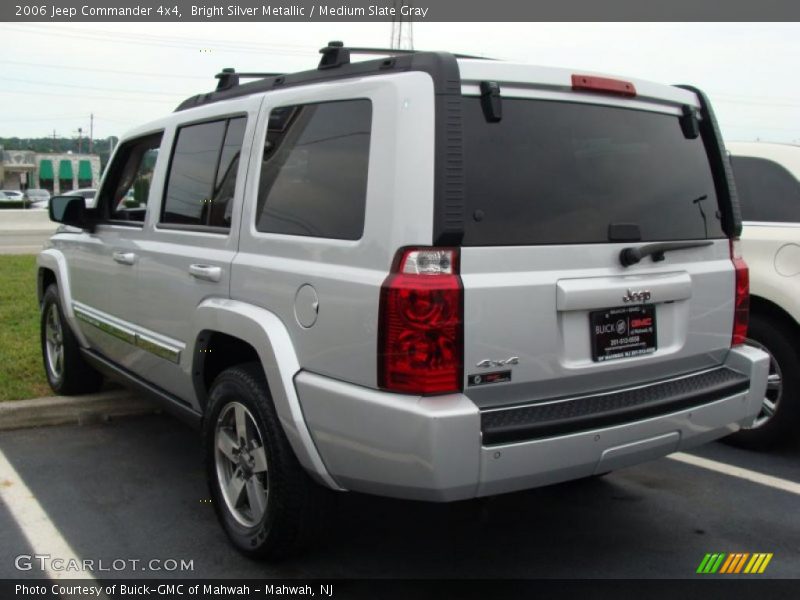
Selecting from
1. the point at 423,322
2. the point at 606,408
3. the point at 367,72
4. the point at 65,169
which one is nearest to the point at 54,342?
the point at 367,72

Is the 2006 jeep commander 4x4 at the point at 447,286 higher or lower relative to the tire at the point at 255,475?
higher

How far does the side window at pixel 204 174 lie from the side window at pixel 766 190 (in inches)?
133

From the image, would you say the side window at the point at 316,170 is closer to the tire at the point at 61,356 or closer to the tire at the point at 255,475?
the tire at the point at 255,475

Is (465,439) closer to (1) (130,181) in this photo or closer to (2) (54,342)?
(1) (130,181)

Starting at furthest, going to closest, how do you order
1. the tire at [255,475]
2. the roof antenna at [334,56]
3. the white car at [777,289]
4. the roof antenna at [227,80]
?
the white car at [777,289]
the roof antenna at [227,80]
the roof antenna at [334,56]
the tire at [255,475]

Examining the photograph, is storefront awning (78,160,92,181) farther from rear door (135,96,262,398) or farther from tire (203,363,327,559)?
tire (203,363,327,559)

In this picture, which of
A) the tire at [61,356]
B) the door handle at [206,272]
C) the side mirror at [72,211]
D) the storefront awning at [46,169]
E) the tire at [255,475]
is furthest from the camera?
the storefront awning at [46,169]

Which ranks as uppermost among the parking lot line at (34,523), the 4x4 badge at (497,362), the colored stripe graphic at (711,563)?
the 4x4 badge at (497,362)

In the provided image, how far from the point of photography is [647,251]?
3113 mm

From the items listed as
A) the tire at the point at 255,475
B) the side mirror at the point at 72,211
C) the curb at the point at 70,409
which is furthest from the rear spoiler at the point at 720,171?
the curb at the point at 70,409

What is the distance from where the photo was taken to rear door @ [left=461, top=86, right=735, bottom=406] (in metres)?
2.76

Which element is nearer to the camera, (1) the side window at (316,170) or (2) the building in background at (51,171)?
(1) the side window at (316,170)

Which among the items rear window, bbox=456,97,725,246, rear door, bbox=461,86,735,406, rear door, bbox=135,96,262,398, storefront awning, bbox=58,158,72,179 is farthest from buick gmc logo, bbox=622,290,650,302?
storefront awning, bbox=58,158,72,179

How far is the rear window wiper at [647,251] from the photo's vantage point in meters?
3.07
